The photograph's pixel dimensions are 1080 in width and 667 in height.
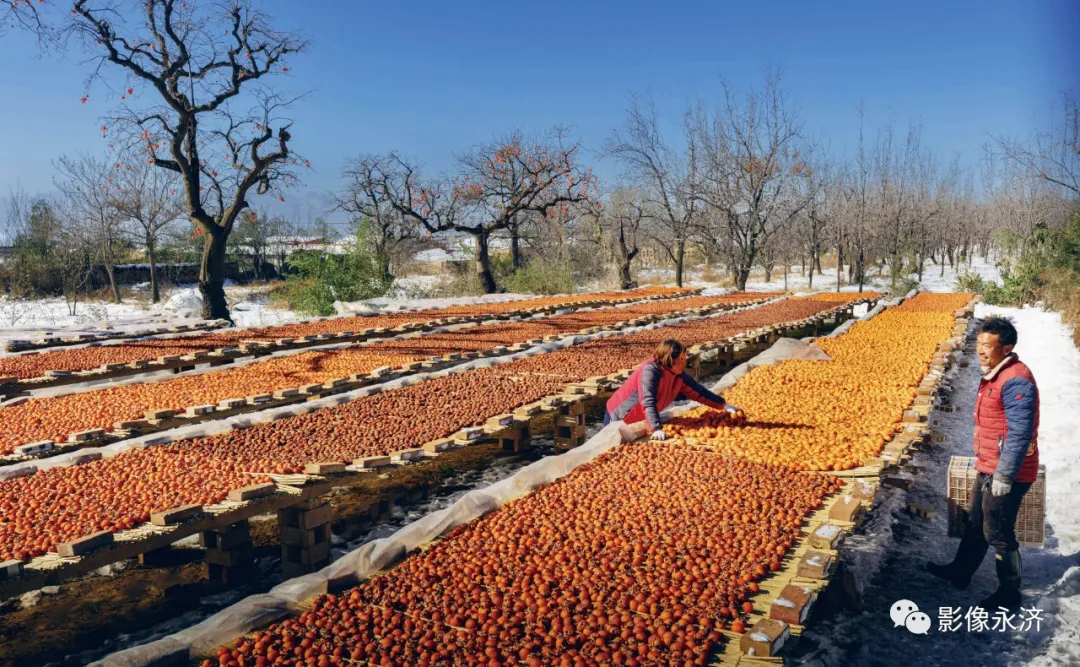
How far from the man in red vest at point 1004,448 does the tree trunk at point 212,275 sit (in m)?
12.6

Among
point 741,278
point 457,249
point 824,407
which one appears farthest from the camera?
point 457,249

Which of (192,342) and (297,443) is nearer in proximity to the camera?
(297,443)

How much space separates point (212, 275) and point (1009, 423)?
13.1 metres

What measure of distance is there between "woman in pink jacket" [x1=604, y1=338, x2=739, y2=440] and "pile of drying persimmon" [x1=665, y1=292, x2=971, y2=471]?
0.60 ft

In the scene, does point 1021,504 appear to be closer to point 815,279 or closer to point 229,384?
point 229,384

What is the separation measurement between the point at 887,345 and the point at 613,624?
800cm

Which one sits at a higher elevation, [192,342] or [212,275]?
[212,275]

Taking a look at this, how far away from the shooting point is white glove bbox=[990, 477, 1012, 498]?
357cm

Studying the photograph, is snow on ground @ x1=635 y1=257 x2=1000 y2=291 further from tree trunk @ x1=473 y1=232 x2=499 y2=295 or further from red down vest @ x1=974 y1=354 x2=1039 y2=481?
red down vest @ x1=974 y1=354 x2=1039 y2=481

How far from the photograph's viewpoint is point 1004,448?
3.58 m

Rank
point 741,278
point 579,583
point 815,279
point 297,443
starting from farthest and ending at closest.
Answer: point 815,279
point 741,278
point 297,443
point 579,583

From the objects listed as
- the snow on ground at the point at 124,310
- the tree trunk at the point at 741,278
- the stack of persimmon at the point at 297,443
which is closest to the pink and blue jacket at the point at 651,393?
the stack of persimmon at the point at 297,443

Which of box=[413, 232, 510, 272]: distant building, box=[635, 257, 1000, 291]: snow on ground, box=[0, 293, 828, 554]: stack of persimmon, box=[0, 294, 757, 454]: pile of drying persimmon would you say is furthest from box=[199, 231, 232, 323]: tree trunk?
box=[635, 257, 1000, 291]: snow on ground

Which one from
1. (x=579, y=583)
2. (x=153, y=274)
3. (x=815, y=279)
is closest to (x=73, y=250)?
(x=153, y=274)
